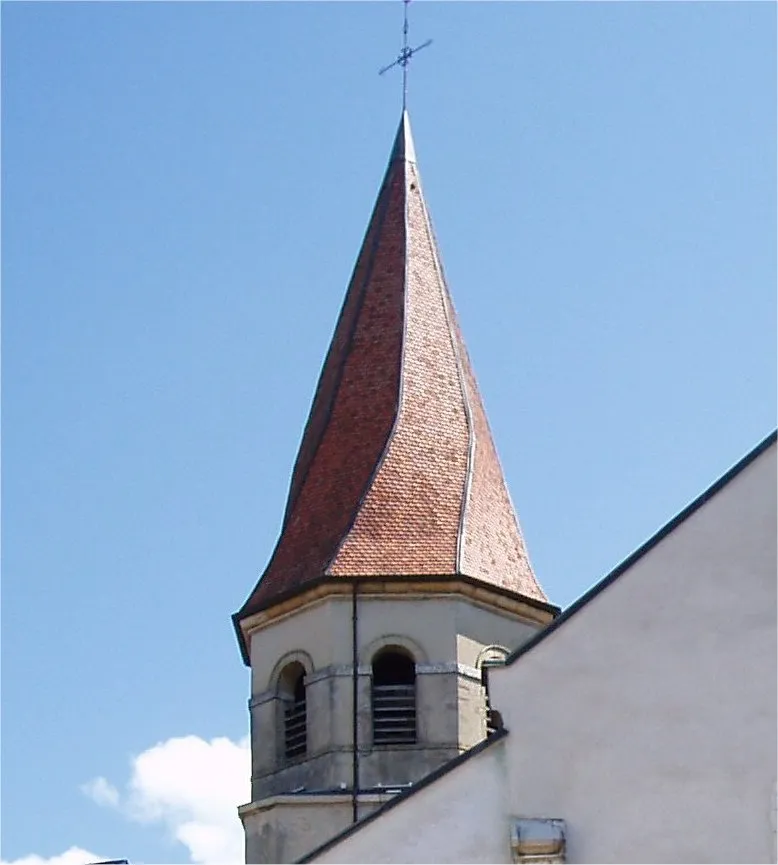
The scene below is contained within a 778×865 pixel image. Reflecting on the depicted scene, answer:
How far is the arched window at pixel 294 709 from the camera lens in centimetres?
1989

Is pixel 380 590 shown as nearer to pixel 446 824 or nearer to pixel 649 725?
pixel 446 824

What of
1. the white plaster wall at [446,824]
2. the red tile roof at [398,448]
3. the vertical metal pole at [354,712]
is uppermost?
the red tile roof at [398,448]

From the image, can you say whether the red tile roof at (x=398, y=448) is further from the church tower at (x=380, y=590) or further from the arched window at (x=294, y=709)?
the arched window at (x=294, y=709)

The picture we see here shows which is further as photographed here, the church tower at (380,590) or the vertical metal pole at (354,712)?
the church tower at (380,590)

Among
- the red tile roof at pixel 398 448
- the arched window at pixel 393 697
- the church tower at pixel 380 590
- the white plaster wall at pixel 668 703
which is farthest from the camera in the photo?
the red tile roof at pixel 398 448

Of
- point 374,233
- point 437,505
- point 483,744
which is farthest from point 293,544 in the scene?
point 483,744

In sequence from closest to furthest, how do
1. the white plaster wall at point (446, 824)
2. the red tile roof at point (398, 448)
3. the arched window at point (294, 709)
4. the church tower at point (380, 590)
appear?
the white plaster wall at point (446, 824)
the church tower at point (380, 590)
the arched window at point (294, 709)
the red tile roof at point (398, 448)

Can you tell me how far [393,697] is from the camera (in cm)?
1969

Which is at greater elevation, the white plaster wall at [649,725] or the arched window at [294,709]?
the arched window at [294,709]

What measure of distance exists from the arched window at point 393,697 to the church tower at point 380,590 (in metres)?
0.01

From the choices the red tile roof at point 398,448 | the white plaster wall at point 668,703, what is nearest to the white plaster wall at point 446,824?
the white plaster wall at point 668,703

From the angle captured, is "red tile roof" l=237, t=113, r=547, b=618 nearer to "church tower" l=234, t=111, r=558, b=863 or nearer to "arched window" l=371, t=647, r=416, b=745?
"church tower" l=234, t=111, r=558, b=863

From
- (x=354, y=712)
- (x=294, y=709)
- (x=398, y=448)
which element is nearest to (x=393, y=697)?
(x=354, y=712)

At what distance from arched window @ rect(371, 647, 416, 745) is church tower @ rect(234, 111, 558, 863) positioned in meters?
0.01
